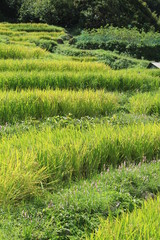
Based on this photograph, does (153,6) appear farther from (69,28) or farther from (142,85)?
(142,85)

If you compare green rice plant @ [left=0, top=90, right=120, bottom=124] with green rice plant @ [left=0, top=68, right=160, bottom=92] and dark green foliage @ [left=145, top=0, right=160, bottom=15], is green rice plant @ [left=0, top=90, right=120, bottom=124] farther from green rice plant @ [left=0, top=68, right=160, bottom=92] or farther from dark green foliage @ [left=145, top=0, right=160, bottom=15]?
dark green foliage @ [left=145, top=0, right=160, bottom=15]

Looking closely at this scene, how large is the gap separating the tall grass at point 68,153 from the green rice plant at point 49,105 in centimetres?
137

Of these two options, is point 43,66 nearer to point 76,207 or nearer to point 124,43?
point 76,207

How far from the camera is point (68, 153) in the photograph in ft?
10.3

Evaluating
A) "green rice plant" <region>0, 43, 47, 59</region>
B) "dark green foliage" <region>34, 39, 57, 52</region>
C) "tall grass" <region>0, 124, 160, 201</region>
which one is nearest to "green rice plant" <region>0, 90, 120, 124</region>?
"tall grass" <region>0, 124, 160, 201</region>

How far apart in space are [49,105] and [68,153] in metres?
1.94

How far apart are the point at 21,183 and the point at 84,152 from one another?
2.60 ft

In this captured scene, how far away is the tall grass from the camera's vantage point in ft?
8.83

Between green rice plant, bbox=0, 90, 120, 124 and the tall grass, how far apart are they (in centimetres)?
137

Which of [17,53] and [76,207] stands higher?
[17,53]

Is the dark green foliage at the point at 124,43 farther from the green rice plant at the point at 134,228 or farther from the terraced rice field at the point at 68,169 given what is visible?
the green rice plant at the point at 134,228

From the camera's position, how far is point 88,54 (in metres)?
13.9

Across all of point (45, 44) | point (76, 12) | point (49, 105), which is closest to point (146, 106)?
point (49, 105)

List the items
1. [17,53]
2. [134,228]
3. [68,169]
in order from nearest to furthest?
[134,228]
[68,169]
[17,53]
